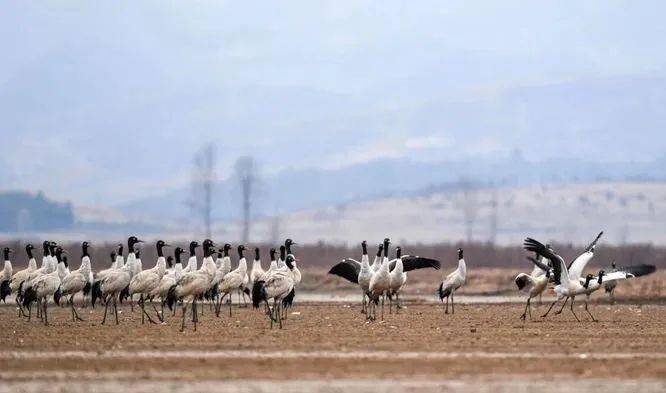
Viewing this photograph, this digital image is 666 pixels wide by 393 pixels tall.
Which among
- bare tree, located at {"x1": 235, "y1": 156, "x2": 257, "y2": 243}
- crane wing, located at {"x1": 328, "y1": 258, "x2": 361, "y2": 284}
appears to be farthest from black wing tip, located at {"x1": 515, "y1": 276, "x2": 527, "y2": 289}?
bare tree, located at {"x1": 235, "y1": 156, "x2": 257, "y2": 243}

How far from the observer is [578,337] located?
2848cm

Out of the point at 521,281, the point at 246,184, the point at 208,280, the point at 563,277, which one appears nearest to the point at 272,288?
the point at 208,280

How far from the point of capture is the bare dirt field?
20.3 m

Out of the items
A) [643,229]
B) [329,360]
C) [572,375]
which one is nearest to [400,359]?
[329,360]

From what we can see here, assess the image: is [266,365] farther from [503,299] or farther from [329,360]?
[503,299]

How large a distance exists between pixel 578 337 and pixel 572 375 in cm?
759

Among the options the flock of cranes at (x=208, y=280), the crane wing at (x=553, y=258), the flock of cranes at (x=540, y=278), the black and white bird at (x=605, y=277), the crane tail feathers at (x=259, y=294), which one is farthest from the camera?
the black and white bird at (x=605, y=277)

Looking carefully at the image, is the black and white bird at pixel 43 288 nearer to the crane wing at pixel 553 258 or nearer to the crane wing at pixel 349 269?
the crane wing at pixel 349 269

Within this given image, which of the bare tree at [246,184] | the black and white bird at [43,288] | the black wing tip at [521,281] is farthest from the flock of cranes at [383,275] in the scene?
the bare tree at [246,184]

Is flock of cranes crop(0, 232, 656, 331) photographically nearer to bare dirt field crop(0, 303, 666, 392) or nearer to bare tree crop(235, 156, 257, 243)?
bare dirt field crop(0, 303, 666, 392)

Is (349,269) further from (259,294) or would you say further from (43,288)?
(43,288)

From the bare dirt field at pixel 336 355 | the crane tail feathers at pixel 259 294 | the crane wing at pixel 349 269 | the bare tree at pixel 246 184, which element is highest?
the bare tree at pixel 246 184

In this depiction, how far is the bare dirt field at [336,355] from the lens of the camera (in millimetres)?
20297

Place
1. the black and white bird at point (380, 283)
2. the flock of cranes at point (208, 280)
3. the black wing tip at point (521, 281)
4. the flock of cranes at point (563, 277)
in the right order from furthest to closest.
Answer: the black wing tip at point (521, 281)
the black and white bird at point (380, 283)
the flock of cranes at point (563, 277)
the flock of cranes at point (208, 280)
